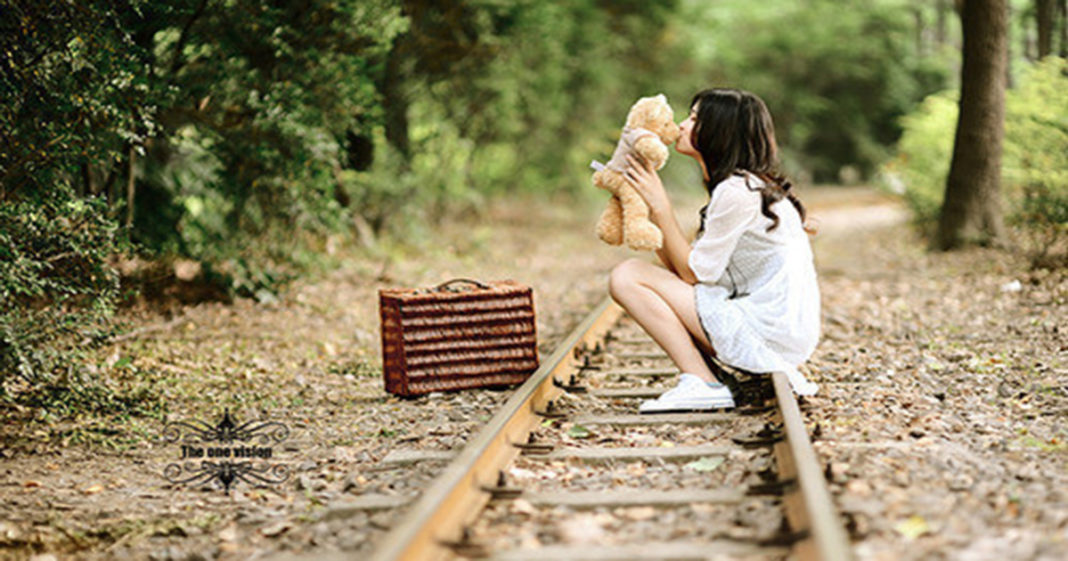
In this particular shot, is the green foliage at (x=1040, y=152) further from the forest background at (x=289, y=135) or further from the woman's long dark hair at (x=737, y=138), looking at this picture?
the woman's long dark hair at (x=737, y=138)

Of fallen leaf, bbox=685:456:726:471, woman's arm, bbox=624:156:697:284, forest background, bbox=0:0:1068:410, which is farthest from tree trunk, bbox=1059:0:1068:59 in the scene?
fallen leaf, bbox=685:456:726:471

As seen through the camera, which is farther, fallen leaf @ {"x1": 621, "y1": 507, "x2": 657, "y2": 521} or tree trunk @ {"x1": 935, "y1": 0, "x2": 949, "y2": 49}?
tree trunk @ {"x1": 935, "y1": 0, "x2": 949, "y2": 49}

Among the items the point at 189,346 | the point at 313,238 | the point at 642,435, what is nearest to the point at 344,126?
the point at 313,238

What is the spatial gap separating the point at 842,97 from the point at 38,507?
1376 inches

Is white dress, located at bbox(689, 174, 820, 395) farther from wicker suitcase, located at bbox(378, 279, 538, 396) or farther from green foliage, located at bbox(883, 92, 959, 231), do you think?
green foliage, located at bbox(883, 92, 959, 231)

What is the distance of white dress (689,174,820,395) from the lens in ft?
15.6

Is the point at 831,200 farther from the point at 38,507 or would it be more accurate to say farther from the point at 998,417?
the point at 38,507

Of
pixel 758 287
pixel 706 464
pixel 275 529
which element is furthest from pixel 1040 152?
pixel 275 529

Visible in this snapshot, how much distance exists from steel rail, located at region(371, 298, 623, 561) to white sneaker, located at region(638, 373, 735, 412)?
58cm

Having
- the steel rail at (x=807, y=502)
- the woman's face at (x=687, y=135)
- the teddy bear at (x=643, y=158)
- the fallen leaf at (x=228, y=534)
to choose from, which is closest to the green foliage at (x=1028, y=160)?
the woman's face at (x=687, y=135)

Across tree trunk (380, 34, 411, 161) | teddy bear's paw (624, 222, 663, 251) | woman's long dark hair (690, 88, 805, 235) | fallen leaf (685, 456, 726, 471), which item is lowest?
fallen leaf (685, 456, 726, 471)

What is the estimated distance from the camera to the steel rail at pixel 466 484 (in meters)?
2.90

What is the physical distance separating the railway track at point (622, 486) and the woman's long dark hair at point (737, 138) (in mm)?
981

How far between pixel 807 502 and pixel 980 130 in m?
8.91
